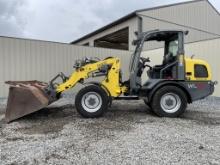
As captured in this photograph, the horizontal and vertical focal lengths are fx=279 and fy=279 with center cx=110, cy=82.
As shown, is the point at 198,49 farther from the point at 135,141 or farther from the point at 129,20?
the point at 135,141

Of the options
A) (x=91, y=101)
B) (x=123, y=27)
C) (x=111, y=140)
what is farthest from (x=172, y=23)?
(x=111, y=140)

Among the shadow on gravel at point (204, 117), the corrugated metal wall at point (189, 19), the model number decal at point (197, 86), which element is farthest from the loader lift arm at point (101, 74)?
the corrugated metal wall at point (189, 19)

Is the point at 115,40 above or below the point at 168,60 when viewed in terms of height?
above

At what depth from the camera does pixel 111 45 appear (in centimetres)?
2547

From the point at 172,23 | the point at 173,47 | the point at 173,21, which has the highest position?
the point at 173,21

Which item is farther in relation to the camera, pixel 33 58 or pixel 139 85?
pixel 33 58

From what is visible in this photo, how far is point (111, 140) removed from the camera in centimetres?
494

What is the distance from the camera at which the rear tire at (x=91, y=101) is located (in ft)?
22.0

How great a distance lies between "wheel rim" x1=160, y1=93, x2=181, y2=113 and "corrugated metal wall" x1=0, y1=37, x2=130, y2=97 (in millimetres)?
4445

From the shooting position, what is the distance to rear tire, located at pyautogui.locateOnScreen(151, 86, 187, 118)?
696 centimetres

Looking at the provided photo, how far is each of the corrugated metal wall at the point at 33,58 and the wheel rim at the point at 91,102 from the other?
475cm

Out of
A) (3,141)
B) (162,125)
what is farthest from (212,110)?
(3,141)

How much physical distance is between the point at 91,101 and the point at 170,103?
201cm

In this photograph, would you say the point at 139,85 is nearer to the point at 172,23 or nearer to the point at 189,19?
the point at 172,23
